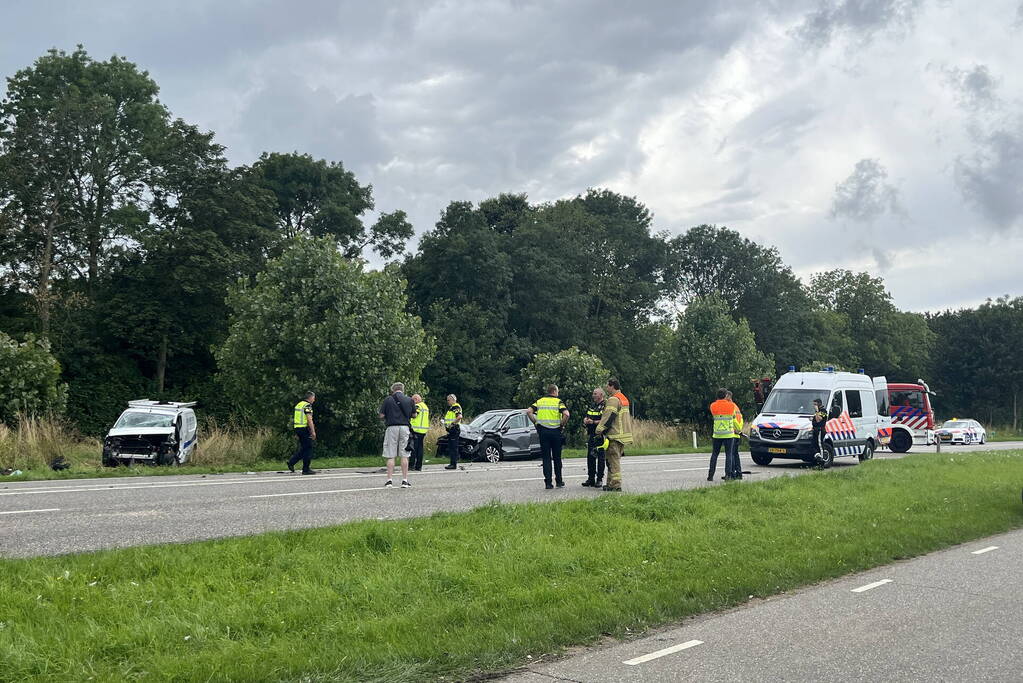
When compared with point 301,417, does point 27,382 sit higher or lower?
higher

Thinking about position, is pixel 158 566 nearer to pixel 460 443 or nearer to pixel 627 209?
pixel 460 443

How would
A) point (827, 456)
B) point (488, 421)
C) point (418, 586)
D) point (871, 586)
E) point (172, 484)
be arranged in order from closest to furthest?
point (418, 586) < point (871, 586) < point (172, 484) < point (827, 456) < point (488, 421)

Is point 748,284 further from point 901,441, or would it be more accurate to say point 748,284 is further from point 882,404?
point 882,404

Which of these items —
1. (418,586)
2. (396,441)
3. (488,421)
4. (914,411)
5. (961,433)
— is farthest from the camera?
(961,433)

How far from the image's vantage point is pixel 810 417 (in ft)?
77.3

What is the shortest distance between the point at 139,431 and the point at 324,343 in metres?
5.49

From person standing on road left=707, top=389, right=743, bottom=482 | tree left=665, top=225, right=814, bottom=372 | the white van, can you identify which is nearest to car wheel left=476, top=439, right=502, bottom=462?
the white van

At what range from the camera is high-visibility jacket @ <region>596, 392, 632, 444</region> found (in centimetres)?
1548

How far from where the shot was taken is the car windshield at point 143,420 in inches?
1006

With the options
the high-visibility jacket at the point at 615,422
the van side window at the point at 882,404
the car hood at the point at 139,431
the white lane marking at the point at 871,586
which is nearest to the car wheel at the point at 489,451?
the car hood at the point at 139,431

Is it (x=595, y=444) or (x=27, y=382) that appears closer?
(x=595, y=444)

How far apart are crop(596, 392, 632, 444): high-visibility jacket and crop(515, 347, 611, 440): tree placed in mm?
19912

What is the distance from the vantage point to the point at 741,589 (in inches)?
338

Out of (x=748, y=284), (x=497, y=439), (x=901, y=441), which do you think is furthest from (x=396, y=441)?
(x=748, y=284)
